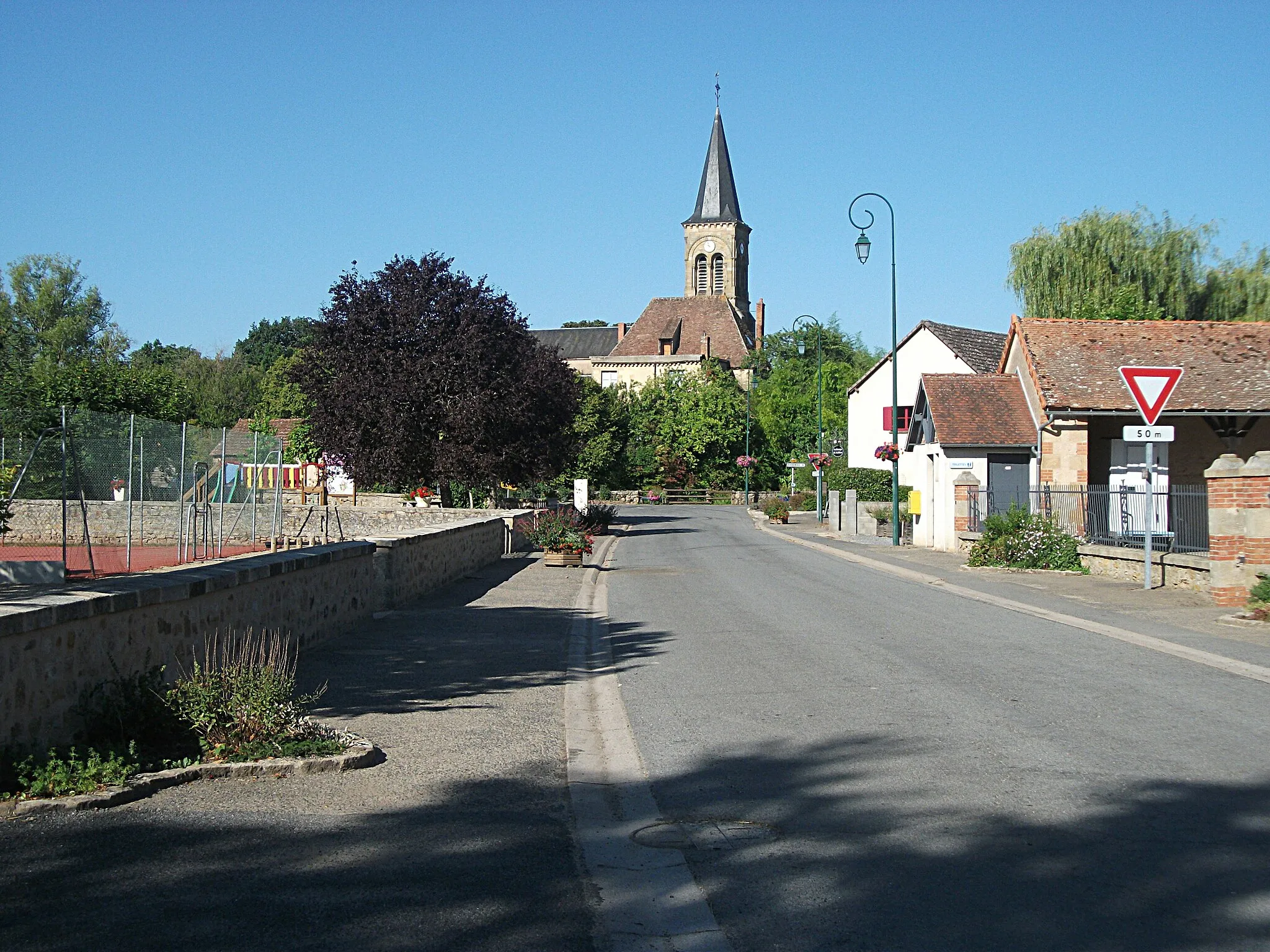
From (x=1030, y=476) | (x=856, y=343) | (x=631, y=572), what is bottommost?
(x=631, y=572)

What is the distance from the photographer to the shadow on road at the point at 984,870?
14.5 feet

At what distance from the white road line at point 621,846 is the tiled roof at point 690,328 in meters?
96.5

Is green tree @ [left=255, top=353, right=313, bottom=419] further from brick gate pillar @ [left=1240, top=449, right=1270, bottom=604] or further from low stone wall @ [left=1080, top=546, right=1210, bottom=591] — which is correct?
brick gate pillar @ [left=1240, top=449, right=1270, bottom=604]

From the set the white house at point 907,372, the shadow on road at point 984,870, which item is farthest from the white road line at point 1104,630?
the white house at point 907,372

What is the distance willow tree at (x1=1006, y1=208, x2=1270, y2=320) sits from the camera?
132 ft

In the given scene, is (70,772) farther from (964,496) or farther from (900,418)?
(900,418)

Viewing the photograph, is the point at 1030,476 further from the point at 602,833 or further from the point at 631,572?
the point at 602,833

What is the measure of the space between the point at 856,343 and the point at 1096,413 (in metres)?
97.3

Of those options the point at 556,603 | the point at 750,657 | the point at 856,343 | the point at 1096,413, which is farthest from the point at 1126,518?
the point at 856,343

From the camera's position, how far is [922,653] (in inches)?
463

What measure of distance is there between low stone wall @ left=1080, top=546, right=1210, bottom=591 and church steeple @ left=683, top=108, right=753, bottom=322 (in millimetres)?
89975

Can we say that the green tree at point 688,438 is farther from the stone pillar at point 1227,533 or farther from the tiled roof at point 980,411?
the stone pillar at point 1227,533

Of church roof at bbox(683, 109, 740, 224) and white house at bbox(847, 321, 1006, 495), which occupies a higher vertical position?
church roof at bbox(683, 109, 740, 224)

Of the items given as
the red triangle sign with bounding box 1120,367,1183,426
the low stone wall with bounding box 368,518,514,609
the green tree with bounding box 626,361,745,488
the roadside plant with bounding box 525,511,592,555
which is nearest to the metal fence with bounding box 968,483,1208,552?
the red triangle sign with bounding box 1120,367,1183,426
